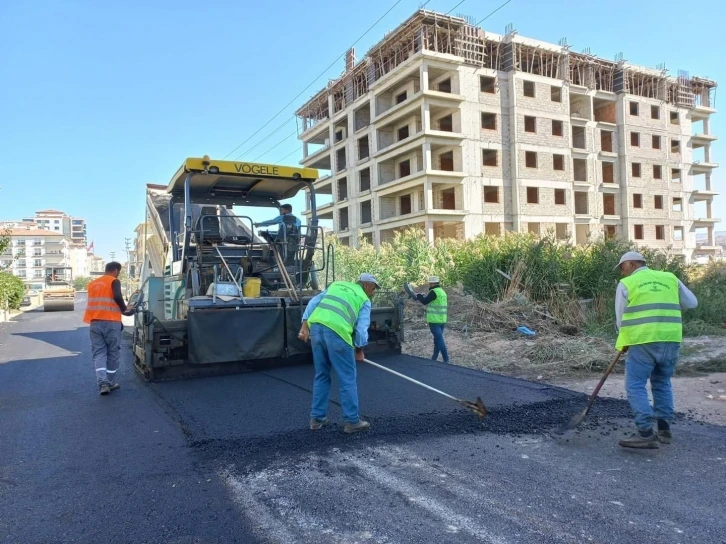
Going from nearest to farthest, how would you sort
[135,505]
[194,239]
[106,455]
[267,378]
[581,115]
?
[135,505] < [106,455] < [267,378] < [194,239] < [581,115]

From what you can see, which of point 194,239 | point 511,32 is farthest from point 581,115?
point 194,239

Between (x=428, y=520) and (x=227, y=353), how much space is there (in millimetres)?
4172

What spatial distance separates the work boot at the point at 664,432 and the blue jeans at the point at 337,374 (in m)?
2.38

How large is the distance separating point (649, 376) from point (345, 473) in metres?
2.52

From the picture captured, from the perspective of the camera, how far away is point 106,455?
4020 mm

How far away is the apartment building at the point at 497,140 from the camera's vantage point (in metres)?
32.1

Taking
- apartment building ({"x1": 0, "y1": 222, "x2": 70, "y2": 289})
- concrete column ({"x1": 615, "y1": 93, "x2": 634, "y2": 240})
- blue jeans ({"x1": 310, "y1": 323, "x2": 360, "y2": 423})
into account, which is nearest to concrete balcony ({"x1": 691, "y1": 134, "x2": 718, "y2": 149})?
concrete column ({"x1": 615, "y1": 93, "x2": 634, "y2": 240})

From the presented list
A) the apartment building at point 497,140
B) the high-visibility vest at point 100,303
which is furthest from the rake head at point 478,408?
the apartment building at point 497,140

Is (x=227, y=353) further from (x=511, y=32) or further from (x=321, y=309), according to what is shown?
(x=511, y=32)

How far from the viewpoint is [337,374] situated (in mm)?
4547

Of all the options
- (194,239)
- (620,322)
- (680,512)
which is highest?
(194,239)

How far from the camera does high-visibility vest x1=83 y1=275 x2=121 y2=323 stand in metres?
6.25

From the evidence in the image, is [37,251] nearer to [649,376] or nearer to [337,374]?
[337,374]

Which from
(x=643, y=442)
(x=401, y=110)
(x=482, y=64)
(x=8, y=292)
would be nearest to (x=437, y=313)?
(x=643, y=442)
